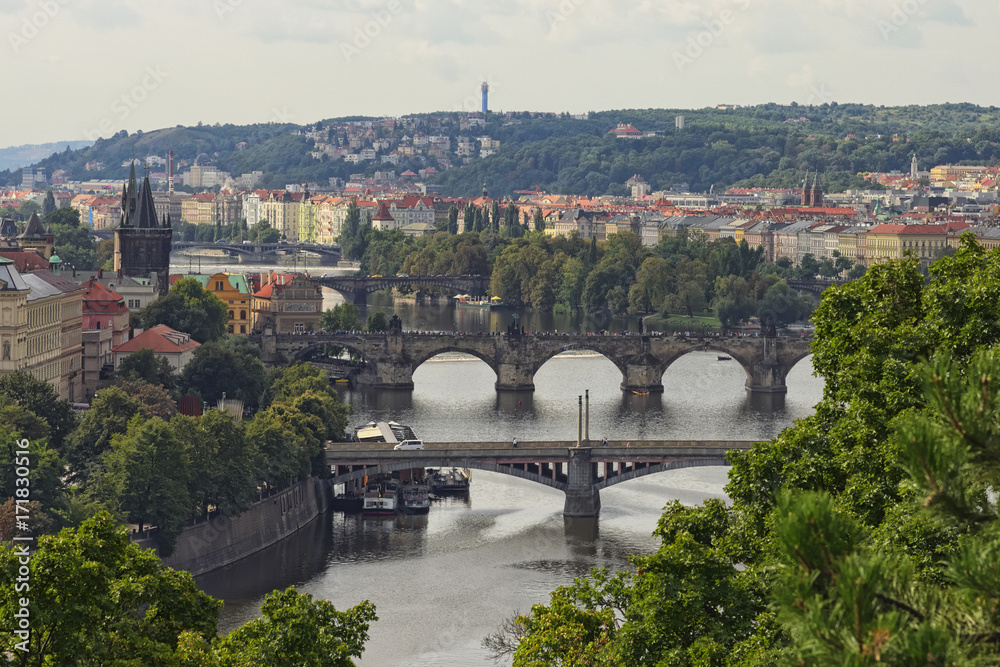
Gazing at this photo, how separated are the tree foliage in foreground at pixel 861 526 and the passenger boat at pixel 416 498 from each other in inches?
808

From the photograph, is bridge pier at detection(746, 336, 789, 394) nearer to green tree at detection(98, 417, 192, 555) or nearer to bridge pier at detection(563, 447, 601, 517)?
bridge pier at detection(563, 447, 601, 517)

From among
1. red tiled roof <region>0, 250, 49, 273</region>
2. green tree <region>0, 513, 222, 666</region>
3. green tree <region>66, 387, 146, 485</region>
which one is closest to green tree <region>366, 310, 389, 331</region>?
red tiled roof <region>0, 250, 49, 273</region>

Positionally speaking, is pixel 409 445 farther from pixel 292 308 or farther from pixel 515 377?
pixel 292 308

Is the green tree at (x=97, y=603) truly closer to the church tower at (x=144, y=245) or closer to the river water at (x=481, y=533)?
the river water at (x=481, y=533)

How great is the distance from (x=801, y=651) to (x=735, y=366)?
67452 millimetres

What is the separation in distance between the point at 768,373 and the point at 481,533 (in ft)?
98.5

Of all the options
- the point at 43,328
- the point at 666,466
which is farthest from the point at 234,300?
the point at 666,466

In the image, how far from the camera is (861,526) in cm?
1046

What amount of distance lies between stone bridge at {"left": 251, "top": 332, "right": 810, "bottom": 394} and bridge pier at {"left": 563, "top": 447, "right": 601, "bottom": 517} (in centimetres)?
2399

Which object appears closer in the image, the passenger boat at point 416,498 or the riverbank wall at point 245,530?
the riverbank wall at point 245,530

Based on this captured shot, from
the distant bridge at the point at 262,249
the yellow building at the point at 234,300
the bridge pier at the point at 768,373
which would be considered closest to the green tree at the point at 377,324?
the yellow building at the point at 234,300

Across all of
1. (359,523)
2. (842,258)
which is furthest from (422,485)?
(842,258)

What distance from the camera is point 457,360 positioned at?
249ft

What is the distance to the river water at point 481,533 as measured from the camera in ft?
104
